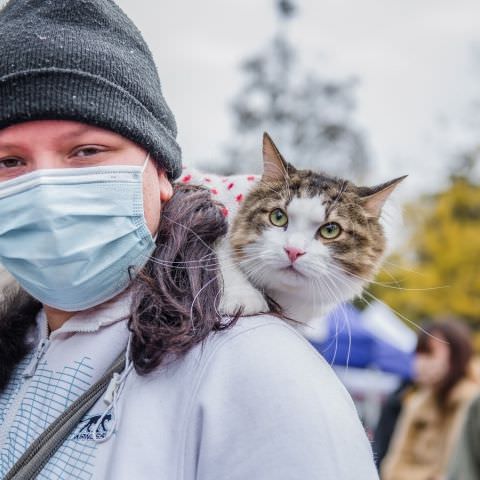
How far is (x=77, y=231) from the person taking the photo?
1877 millimetres

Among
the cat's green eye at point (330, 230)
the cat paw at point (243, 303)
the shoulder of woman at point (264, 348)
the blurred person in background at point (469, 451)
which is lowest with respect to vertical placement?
the blurred person in background at point (469, 451)

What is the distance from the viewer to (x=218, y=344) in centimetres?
156

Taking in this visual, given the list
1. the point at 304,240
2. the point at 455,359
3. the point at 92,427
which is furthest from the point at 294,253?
the point at 455,359

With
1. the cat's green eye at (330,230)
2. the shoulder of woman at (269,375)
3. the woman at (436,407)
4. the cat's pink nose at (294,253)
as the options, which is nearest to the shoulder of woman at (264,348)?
the shoulder of woman at (269,375)

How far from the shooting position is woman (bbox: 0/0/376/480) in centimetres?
147

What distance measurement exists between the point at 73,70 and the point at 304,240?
86 cm

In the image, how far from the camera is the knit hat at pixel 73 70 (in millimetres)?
1816

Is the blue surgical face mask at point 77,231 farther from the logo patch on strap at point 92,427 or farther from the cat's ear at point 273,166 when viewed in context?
the cat's ear at point 273,166

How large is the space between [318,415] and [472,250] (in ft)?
65.2

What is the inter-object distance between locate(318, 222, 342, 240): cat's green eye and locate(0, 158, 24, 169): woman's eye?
0.95 metres

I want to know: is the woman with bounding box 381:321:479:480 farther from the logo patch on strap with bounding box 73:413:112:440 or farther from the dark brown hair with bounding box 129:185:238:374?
the logo patch on strap with bounding box 73:413:112:440

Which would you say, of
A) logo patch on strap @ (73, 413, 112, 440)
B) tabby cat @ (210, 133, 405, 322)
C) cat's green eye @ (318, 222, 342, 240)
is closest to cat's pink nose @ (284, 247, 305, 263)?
tabby cat @ (210, 133, 405, 322)

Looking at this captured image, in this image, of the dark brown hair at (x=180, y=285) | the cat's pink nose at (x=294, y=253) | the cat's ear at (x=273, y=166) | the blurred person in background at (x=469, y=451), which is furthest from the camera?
the blurred person in background at (x=469, y=451)

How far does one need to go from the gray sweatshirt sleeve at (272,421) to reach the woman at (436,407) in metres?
4.56
